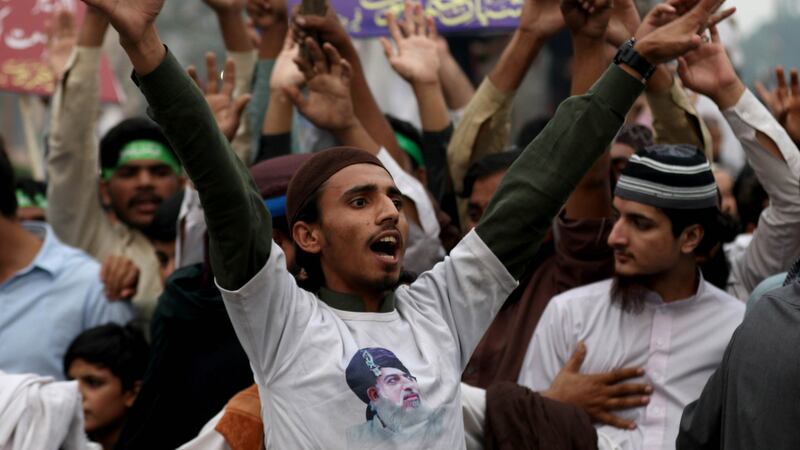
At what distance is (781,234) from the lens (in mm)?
4547

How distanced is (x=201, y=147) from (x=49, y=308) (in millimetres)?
2333

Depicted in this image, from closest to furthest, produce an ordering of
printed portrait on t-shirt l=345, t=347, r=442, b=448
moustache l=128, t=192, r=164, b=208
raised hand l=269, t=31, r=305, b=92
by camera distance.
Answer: printed portrait on t-shirt l=345, t=347, r=442, b=448, raised hand l=269, t=31, r=305, b=92, moustache l=128, t=192, r=164, b=208

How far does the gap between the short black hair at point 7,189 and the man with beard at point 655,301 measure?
214 cm

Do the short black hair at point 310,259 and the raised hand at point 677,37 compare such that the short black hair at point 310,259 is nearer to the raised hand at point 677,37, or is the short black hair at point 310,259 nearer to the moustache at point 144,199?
the raised hand at point 677,37

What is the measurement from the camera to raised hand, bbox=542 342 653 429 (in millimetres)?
4246

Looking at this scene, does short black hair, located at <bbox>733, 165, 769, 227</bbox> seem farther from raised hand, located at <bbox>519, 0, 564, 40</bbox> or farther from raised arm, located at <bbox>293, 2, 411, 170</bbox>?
raised arm, located at <bbox>293, 2, 411, 170</bbox>

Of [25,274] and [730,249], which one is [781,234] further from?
[25,274]

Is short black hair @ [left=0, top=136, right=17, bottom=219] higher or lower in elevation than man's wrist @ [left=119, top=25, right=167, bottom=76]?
lower

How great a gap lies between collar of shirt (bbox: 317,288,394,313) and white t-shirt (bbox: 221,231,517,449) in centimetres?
2

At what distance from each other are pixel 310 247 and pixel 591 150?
0.76m

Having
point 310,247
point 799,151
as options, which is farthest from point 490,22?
point 310,247

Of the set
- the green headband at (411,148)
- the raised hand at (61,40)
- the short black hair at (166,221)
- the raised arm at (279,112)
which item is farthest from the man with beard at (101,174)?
the green headband at (411,148)

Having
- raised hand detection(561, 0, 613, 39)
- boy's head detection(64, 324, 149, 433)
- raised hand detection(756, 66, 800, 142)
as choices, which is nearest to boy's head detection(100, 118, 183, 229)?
boy's head detection(64, 324, 149, 433)

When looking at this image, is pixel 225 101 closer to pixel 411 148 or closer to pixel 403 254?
pixel 411 148
